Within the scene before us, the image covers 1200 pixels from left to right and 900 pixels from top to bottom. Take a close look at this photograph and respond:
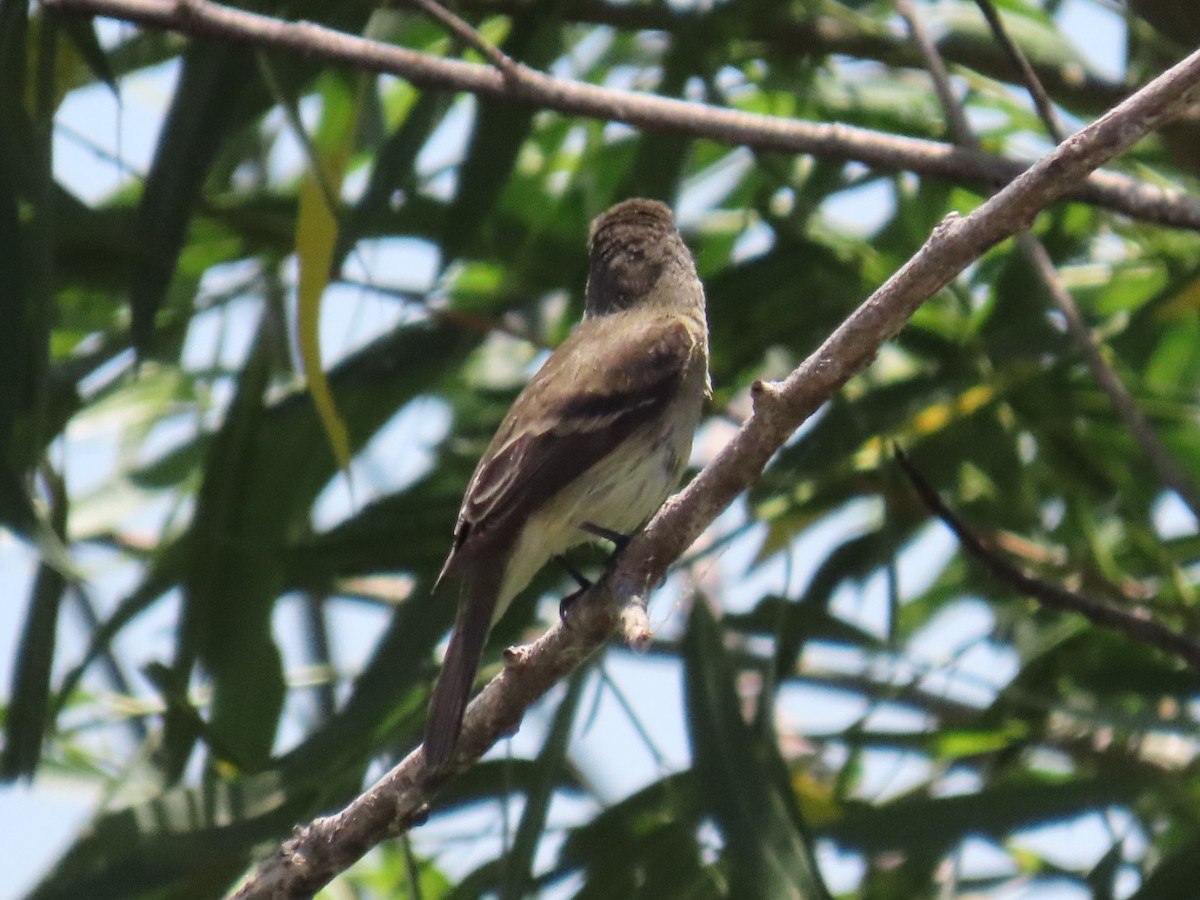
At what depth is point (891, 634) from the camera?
3775mm

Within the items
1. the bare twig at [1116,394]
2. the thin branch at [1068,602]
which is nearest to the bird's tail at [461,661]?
the thin branch at [1068,602]

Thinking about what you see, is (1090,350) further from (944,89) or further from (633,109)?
(633,109)

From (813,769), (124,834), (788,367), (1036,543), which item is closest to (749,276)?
(788,367)

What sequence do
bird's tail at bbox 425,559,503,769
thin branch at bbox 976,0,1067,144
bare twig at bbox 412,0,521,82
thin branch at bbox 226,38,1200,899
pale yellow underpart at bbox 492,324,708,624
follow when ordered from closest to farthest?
thin branch at bbox 226,38,1200,899 < bird's tail at bbox 425,559,503,769 < bare twig at bbox 412,0,521,82 < thin branch at bbox 976,0,1067,144 < pale yellow underpart at bbox 492,324,708,624

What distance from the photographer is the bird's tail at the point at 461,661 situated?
2814mm

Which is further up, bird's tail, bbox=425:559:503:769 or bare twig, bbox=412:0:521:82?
bare twig, bbox=412:0:521:82

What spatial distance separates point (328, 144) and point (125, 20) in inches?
43.8

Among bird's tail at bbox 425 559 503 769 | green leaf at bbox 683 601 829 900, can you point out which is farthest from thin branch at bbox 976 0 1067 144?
bird's tail at bbox 425 559 503 769

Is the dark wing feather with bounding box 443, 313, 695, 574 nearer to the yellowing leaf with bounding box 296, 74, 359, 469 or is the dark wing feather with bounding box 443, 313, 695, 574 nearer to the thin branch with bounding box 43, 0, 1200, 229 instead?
the yellowing leaf with bounding box 296, 74, 359, 469

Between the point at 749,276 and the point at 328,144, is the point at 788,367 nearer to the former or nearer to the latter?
the point at 749,276

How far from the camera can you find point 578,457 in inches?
137

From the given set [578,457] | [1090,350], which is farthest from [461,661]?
[1090,350]

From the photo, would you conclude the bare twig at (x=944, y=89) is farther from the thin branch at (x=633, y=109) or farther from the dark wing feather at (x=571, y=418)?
the dark wing feather at (x=571, y=418)

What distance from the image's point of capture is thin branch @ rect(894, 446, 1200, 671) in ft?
11.1
